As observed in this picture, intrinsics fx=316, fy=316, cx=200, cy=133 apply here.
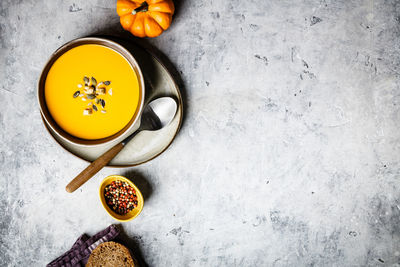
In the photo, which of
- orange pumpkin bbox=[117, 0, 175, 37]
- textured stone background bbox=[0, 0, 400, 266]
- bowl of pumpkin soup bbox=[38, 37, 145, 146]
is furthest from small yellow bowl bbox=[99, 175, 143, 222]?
orange pumpkin bbox=[117, 0, 175, 37]

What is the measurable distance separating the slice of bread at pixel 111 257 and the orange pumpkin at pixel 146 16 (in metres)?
0.98

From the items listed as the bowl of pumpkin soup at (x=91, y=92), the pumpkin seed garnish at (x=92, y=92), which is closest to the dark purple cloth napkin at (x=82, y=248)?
the bowl of pumpkin soup at (x=91, y=92)

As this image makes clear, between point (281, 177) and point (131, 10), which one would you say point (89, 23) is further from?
point (281, 177)

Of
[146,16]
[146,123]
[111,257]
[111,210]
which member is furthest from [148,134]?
[111,257]

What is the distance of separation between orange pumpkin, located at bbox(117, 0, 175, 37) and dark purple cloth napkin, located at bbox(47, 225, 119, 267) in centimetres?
92

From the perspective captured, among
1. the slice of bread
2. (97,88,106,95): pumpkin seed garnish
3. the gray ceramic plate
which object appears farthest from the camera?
the slice of bread

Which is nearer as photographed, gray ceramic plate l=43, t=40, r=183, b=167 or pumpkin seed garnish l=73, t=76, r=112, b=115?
pumpkin seed garnish l=73, t=76, r=112, b=115

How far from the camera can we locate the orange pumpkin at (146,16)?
51.0 inches

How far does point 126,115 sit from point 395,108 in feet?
4.07

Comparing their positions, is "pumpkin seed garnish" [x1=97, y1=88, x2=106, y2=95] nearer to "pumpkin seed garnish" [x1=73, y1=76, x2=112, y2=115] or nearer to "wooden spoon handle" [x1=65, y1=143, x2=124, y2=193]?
"pumpkin seed garnish" [x1=73, y1=76, x2=112, y2=115]

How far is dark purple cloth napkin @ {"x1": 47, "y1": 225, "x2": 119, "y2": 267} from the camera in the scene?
1.49 meters

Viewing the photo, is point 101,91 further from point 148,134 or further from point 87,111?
point 148,134

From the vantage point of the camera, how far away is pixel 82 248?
1492 mm

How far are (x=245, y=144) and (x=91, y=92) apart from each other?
723mm
